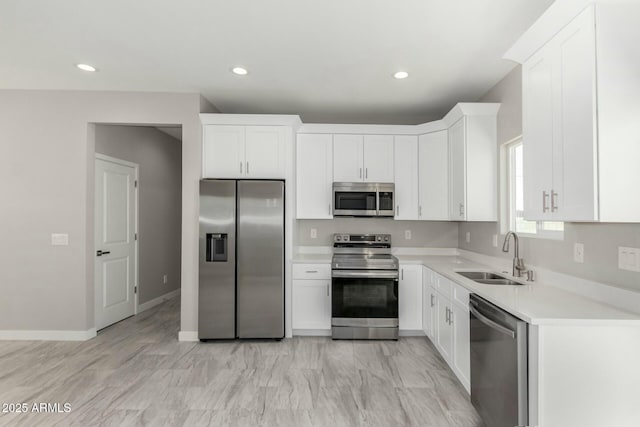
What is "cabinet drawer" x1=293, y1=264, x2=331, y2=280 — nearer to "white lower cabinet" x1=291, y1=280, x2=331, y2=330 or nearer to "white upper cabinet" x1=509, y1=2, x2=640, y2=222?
"white lower cabinet" x1=291, y1=280, x2=331, y2=330

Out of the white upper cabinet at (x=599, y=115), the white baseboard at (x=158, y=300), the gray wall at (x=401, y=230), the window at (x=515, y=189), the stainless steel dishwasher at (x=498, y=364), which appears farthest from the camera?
the white baseboard at (x=158, y=300)

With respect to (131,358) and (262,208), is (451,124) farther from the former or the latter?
(131,358)

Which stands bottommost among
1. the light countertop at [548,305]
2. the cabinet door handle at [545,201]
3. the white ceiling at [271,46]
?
the light countertop at [548,305]

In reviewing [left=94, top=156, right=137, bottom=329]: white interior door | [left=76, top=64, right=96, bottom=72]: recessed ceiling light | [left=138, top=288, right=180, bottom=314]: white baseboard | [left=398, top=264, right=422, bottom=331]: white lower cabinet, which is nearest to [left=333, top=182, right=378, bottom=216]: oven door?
[left=398, top=264, right=422, bottom=331]: white lower cabinet

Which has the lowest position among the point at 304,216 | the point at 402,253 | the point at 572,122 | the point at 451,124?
the point at 402,253

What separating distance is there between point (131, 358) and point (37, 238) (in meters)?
1.72

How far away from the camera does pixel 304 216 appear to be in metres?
3.88

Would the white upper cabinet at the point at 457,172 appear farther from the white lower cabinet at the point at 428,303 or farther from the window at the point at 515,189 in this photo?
the white lower cabinet at the point at 428,303

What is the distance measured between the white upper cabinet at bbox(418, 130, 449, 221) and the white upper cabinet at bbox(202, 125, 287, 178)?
4.80 ft

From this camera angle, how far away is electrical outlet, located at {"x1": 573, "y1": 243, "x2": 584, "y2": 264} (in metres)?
2.05

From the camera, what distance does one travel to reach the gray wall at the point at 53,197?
344 centimetres

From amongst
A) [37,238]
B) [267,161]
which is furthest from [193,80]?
[37,238]

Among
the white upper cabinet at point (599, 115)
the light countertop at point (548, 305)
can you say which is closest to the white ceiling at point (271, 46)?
the white upper cabinet at point (599, 115)

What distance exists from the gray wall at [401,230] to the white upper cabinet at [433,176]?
40 centimetres
